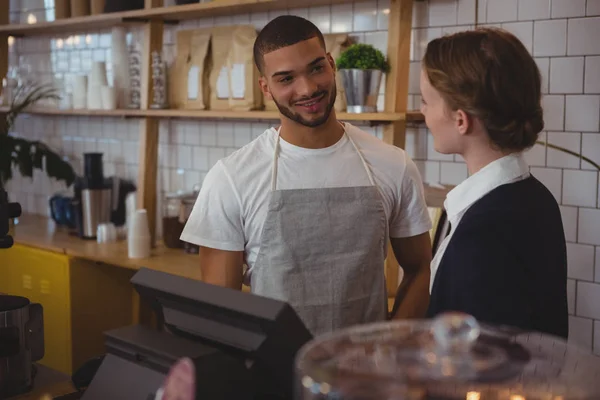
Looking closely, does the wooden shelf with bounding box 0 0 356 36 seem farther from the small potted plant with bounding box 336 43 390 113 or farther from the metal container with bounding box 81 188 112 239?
the metal container with bounding box 81 188 112 239

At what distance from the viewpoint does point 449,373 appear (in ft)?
2.75

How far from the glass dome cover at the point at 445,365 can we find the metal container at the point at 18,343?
1202mm

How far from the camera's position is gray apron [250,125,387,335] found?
6.81ft

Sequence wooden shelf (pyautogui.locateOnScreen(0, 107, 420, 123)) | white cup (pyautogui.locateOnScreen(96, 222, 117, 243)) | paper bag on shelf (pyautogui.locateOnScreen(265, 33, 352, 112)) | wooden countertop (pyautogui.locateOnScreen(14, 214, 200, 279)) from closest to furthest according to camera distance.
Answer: wooden shelf (pyautogui.locateOnScreen(0, 107, 420, 123)), paper bag on shelf (pyautogui.locateOnScreen(265, 33, 352, 112)), wooden countertop (pyautogui.locateOnScreen(14, 214, 200, 279)), white cup (pyautogui.locateOnScreen(96, 222, 117, 243))

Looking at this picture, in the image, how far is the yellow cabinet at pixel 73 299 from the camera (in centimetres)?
377

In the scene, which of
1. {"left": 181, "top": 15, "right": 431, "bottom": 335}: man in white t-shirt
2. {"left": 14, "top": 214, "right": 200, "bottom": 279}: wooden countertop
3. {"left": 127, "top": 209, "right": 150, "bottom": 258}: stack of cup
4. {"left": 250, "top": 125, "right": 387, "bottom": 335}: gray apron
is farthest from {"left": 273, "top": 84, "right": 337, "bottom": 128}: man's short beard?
{"left": 127, "top": 209, "right": 150, "bottom": 258}: stack of cup

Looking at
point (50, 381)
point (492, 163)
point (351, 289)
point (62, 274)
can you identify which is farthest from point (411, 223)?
point (62, 274)

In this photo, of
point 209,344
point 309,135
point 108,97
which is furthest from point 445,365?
point 108,97

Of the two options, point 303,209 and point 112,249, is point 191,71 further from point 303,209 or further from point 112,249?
point 303,209

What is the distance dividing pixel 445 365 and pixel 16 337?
143cm

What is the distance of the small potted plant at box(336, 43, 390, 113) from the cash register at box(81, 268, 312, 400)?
5.71 feet

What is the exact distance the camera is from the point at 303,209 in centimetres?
211

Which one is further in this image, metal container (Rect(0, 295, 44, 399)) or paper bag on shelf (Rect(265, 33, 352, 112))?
paper bag on shelf (Rect(265, 33, 352, 112))

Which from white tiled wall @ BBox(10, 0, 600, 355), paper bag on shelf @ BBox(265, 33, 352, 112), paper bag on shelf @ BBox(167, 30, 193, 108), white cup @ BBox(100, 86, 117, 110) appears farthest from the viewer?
white cup @ BBox(100, 86, 117, 110)
